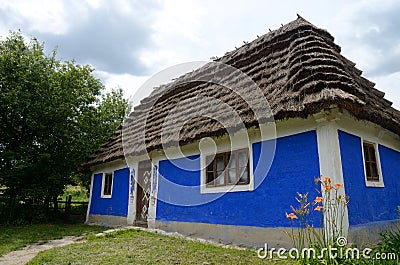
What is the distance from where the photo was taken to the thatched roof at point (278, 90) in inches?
215

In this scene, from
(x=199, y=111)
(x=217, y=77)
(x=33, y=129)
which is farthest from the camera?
(x=33, y=129)

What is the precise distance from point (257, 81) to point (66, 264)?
549 centimetres

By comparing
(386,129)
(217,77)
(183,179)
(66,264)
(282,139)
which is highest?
(217,77)

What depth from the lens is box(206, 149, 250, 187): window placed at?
6.79m

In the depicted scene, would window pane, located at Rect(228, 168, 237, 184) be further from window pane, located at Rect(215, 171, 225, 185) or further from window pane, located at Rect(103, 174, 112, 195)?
window pane, located at Rect(103, 174, 112, 195)

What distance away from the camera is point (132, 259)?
4.92 meters

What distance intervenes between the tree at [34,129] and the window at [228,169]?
7021 millimetres

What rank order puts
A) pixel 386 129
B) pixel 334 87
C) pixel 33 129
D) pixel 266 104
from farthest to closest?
pixel 33 129, pixel 386 129, pixel 266 104, pixel 334 87

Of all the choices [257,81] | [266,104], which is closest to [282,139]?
[266,104]

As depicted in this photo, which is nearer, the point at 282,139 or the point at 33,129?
the point at 282,139

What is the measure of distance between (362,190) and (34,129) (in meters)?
11.2

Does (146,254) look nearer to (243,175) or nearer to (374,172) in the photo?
(243,175)

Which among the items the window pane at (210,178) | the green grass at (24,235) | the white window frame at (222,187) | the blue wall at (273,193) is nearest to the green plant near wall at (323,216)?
the blue wall at (273,193)

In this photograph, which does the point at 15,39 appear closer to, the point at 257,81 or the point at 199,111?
the point at 199,111
